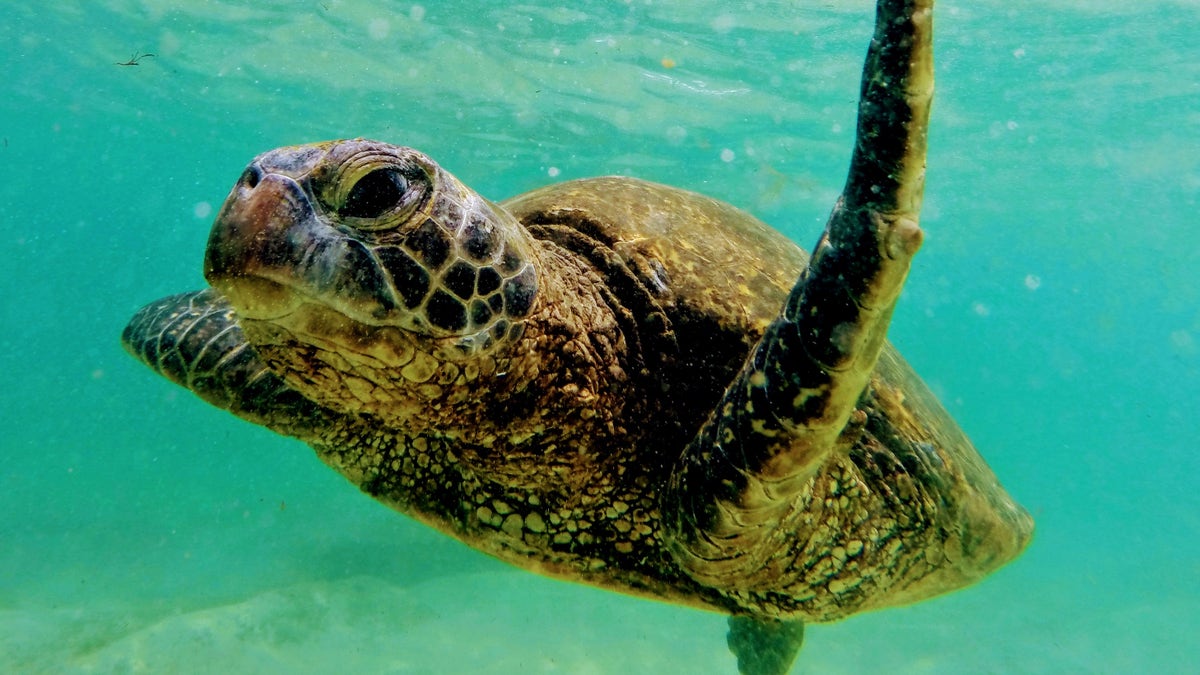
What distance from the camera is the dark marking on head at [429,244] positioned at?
6.07ft

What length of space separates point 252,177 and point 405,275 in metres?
0.46

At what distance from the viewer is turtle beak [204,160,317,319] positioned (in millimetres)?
1669

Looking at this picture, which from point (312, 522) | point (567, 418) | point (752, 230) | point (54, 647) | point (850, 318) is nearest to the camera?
point (850, 318)

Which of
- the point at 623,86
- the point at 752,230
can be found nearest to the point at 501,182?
the point at 623,86

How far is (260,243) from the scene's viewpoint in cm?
167

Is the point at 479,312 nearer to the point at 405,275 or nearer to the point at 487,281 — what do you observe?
the point at 487,281

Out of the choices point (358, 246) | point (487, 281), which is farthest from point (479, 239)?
point (358, 246)

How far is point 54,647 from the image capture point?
9266mm

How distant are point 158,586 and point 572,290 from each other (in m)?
15.4

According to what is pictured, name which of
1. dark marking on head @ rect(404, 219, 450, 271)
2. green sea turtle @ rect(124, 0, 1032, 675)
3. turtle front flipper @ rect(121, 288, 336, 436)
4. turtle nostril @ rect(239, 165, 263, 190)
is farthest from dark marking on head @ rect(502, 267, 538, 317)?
turtle front flipper @ rect(121, 288, 336, 436)

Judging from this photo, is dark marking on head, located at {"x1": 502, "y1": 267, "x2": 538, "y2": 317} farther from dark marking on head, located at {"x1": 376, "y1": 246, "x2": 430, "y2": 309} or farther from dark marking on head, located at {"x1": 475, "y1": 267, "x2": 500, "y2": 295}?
dark marking on head, located at {"x1": 376, "y1": 246, "x2": 430, "y2": 309}

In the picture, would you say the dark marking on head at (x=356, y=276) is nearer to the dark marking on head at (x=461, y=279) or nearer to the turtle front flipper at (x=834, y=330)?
the dark marking on head at (x=461, y=279)

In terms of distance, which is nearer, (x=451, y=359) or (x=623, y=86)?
(x=451, y=359)

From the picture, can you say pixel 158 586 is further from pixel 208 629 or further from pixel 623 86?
pixel 623 86
